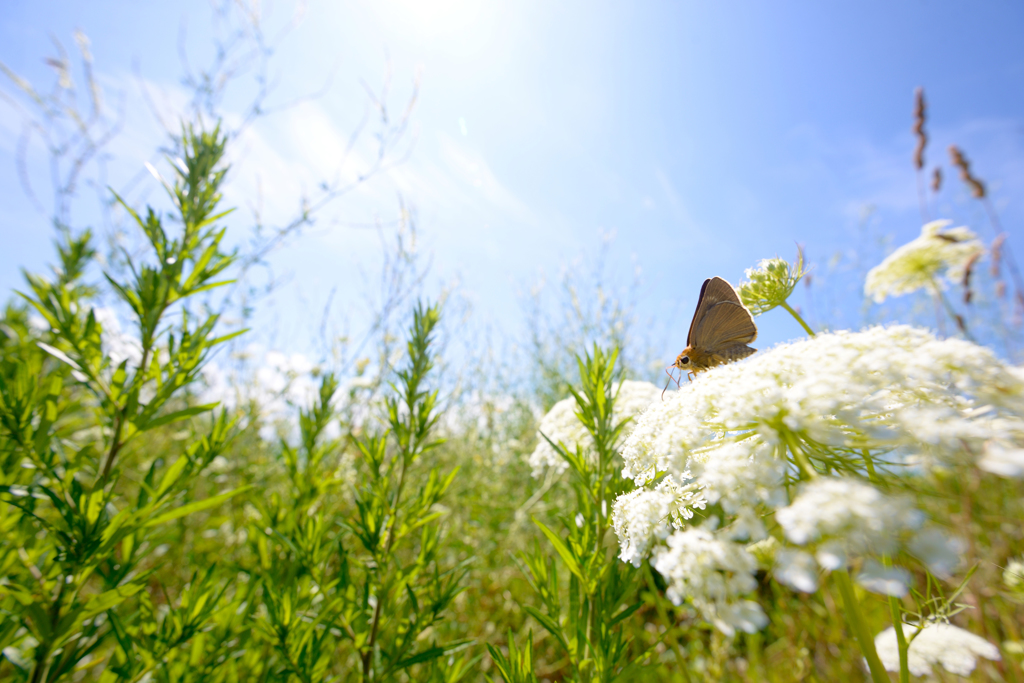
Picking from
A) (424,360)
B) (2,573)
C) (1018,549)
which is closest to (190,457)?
(2,573)

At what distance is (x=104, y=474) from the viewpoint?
1.01m

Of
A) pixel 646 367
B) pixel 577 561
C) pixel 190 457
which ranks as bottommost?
pixel 577 561

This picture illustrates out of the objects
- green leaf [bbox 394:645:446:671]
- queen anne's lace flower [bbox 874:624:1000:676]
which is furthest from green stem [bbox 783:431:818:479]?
queen anne's lace flower [bbox 874:624:1000:676]

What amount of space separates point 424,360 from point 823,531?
1168 mm

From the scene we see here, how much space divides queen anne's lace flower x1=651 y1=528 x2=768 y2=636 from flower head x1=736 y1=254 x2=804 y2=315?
75 cm

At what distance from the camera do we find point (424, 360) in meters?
1.45

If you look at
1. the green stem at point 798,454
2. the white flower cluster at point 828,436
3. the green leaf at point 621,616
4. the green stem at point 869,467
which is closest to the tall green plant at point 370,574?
the green leaf at point 621,616

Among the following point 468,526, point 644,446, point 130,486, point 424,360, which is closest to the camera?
point 644,446

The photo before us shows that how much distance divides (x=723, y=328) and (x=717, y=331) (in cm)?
2

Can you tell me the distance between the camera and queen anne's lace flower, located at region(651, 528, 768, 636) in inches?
23.0

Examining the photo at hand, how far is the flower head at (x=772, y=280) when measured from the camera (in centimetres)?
115

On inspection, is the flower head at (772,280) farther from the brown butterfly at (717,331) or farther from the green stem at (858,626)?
the green stem at (858,626)

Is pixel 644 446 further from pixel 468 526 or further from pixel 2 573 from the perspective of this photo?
pixel 468 526

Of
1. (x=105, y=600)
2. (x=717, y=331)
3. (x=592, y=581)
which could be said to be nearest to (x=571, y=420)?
(x=717, y=331)
